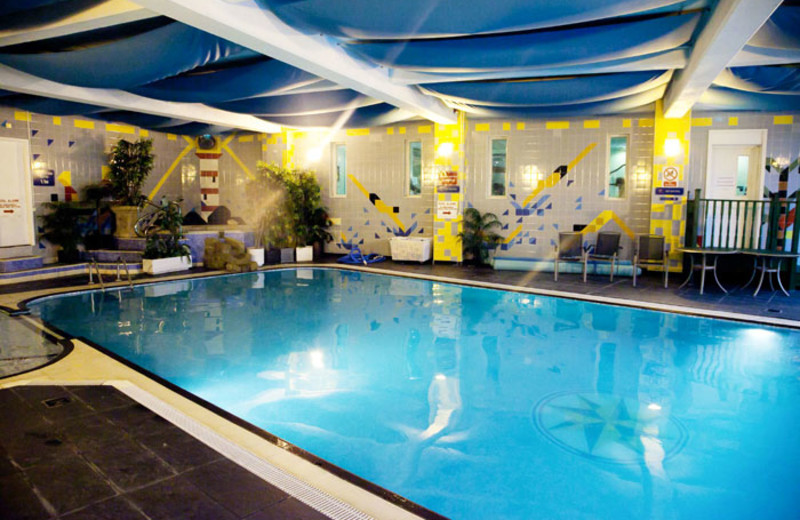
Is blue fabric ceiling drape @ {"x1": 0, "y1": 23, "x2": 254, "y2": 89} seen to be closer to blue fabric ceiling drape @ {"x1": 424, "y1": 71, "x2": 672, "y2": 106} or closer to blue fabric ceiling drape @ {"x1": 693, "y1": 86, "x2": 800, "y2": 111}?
blue fabric ceiling drape @ {"x1": 424, "y1": 71, "x2": 672, "y2": 106}

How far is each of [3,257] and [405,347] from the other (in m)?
8.28

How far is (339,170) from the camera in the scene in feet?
40.4

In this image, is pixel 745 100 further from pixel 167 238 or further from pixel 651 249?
pixel 167 238

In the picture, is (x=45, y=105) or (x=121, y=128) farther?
(x=121, y=128)

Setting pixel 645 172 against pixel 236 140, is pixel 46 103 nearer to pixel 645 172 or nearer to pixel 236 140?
pixel 236 140

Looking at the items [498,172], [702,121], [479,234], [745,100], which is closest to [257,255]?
[479,234]

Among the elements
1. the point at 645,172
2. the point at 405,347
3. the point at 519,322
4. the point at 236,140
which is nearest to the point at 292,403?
the point at 405,347

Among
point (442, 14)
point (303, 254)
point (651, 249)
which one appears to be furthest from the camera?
point (303, 254)

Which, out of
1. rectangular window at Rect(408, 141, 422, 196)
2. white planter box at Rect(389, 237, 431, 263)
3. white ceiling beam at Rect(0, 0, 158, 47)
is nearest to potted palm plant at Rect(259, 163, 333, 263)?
white planter box at Rect(389, 237, 431, 263)

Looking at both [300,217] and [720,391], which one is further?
[300,217]

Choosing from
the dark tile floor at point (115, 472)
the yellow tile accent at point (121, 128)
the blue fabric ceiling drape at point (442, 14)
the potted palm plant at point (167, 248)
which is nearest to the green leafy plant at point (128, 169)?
the potted palm plant at point (167, 248)

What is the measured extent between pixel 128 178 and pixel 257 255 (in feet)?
9.58

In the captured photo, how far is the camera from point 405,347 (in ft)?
17.2

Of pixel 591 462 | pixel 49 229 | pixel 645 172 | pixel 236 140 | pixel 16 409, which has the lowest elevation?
pixel 591 462
